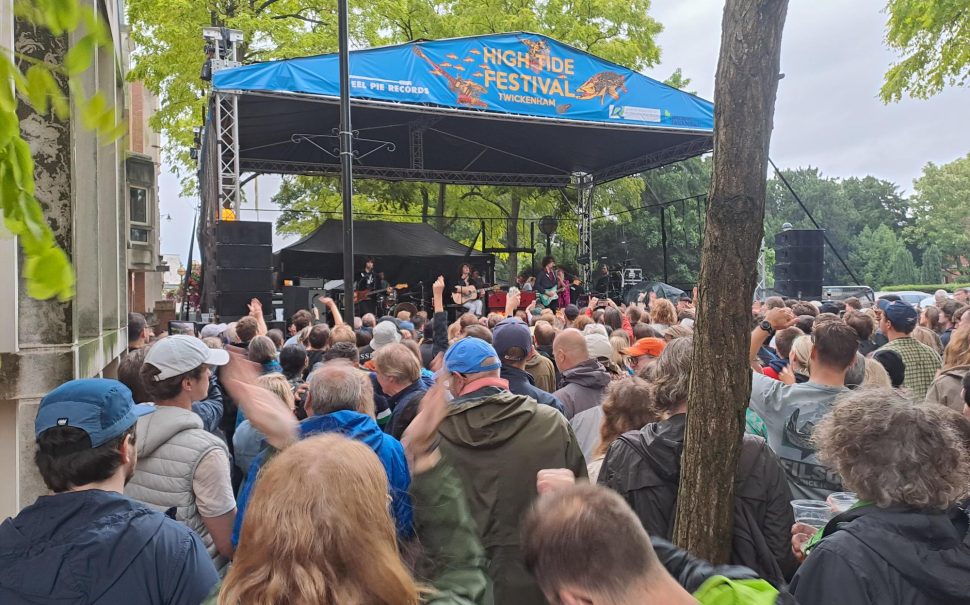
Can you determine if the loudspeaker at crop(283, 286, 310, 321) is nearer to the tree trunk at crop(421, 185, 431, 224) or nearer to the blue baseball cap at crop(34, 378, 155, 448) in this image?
the blue baseball cap at crop(34, 378, 155, 448)

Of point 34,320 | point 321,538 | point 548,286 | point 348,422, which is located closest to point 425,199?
point 548,286

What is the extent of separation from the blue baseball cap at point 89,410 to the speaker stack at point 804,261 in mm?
15594

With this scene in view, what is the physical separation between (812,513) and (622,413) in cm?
90

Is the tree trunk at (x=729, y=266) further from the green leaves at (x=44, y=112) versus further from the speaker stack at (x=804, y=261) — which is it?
the speaker stack at (x=804, y=261)

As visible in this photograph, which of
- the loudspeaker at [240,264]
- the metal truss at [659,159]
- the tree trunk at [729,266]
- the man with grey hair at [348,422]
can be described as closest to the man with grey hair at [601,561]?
the tree trunk at [729,266]

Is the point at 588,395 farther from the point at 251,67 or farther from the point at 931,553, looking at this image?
the point at 251,67

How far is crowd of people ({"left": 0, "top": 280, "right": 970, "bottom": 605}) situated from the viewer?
55.6 inches

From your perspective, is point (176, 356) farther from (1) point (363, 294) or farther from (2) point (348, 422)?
(1) point (363, 294)

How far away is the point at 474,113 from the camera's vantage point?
46.6 feet

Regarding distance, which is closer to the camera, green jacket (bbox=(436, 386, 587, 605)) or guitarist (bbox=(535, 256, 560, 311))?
green jacket (bbox=(436, 386, 587, 605))

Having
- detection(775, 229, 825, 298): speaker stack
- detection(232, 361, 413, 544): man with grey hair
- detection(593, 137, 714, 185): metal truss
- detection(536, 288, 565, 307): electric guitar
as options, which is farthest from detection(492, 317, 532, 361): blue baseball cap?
detection(593, 137, 714, 185): metal truss

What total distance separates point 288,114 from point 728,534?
14744 mm

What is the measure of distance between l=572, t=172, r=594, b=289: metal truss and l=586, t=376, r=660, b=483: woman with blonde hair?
57.2ft

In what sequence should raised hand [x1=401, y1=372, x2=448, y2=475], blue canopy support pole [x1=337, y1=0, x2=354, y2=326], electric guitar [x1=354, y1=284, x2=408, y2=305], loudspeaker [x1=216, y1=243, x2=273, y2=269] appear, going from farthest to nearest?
electric guitar [x1=354, y1=284, x2=408, y2=305]
loudspeaker [x1=216, y1=243, x2=273, y2=269]
blue canopy support pole [x1=337, y1=0, x2=354, y2=326]
raised hand [x1=401, y1=372, x2=448, y2=475]
